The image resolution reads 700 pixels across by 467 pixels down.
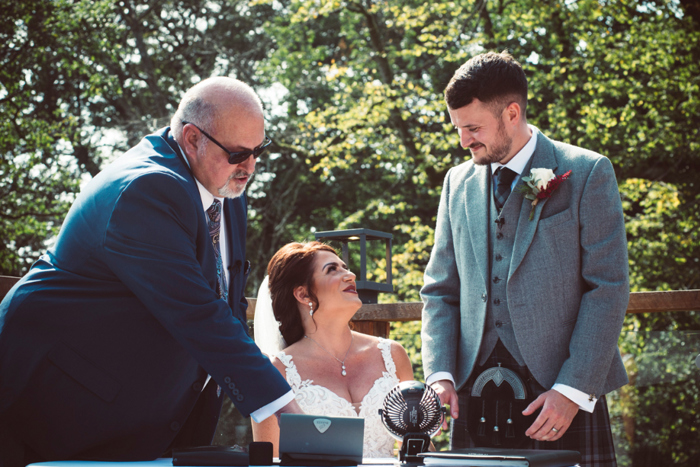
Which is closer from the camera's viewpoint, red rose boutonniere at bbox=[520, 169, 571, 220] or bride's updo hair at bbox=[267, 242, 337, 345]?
Answer: red rose boutonniere at bbox=[520, 169, 571, 220]

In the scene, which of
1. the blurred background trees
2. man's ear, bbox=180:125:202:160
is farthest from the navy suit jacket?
the blurred background trees

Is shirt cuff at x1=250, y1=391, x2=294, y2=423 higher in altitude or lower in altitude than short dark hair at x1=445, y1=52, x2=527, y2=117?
lower

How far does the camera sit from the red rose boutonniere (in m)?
2.02

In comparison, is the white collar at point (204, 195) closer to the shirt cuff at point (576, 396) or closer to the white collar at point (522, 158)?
the white collar at point (522, 158)

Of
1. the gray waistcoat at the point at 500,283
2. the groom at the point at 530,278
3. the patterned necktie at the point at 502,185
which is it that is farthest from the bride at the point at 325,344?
the patterned necktie at the point at 502,185

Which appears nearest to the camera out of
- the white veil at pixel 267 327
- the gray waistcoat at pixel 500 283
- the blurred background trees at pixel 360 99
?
the gray waistcoat at pixel 500 283

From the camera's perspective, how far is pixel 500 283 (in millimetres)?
2107

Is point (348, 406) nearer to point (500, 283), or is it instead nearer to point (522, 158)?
point (500, 283)

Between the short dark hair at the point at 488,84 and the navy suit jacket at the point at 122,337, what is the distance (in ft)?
3.04

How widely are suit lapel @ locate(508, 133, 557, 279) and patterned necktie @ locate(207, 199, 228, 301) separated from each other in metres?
0.84

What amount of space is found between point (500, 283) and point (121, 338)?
3.63ft

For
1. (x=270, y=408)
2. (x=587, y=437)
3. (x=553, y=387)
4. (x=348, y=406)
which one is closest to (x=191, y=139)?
(x=270, y=408)

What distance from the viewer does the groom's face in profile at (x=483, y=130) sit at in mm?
2129

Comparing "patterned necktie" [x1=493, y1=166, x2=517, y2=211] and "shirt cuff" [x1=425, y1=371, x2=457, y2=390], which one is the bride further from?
"patterned necktie" [x1=493, y1=166, x2=517, y2=211]
